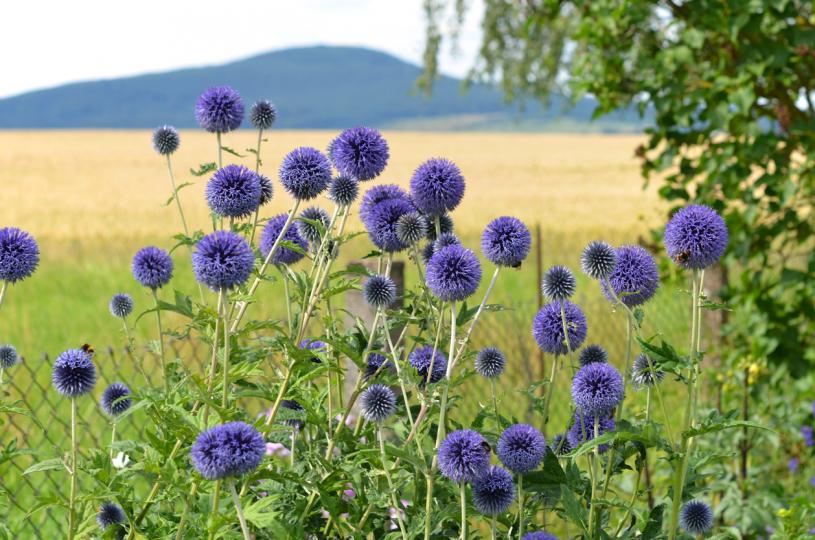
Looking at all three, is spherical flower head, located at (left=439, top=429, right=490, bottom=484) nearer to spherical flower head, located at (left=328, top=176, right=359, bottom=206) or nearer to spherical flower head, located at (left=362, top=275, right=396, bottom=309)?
spherical flower head, located at (left=362, top=275, right=396, bottom=309)

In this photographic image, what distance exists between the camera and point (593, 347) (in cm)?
317

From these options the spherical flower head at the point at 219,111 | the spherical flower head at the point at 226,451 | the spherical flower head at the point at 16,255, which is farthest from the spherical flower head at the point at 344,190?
the spherical flower head at the point at 226,451

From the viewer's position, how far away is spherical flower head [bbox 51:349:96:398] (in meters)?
3.05

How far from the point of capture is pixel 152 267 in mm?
3303

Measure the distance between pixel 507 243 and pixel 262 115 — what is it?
1.31 m

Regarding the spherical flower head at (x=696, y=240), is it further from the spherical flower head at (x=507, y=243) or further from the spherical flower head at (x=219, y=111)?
the spherical flower head at (x=219, y=111)

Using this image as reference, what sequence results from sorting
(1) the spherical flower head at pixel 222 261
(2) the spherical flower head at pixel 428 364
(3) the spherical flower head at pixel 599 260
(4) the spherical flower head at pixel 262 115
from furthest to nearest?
(4) the spherical flower head at pixel 262 115 < (2) the spherical flower head at pixel 428 364 < (3) the spherical flower head at pixel 599 260 < (1) the spherical flower head at pixel 222 261

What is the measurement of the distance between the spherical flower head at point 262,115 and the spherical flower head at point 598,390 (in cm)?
160

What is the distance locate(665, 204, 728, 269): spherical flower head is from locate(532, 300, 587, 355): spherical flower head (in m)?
0.38

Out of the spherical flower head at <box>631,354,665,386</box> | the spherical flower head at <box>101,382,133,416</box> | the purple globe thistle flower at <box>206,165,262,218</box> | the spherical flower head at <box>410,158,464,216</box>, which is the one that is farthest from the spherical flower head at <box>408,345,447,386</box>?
the spherical flower head at <box>101,382,133,416</box>

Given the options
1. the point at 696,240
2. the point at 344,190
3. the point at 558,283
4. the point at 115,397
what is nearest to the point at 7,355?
the point at 115,397

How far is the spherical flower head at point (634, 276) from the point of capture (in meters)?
2.83

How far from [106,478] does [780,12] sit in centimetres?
482

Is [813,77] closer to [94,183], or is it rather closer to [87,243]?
[87,243]
